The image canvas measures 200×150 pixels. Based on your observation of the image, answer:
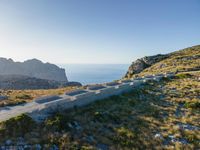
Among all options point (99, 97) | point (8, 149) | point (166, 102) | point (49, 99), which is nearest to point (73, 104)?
point (49, 99)

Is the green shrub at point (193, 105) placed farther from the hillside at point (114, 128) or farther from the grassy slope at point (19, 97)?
the grassy slope at point (19, 97)

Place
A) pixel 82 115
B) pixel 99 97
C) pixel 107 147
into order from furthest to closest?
pixel 99 97 → pixel 82 115 → pixel 107 147

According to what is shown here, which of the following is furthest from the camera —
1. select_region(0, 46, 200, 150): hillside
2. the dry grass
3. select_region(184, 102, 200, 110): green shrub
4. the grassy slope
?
select_region(184, 102, 200, 110): green shrub

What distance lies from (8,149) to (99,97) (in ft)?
49.8

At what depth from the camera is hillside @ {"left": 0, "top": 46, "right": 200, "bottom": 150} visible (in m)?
13.7

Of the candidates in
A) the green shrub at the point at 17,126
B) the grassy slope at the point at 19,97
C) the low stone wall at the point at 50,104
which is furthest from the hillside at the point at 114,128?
the grassy slope at the point at 19,97

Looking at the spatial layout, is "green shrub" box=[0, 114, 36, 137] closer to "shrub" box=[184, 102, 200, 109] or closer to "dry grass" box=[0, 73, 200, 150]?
"dry grass" box=[0, 73, 200, 150]

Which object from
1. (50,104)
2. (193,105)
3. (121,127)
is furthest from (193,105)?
(50,104)

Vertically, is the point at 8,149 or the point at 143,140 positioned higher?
the point at 8,149

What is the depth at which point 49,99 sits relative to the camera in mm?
23281

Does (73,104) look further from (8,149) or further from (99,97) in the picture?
(8,149)

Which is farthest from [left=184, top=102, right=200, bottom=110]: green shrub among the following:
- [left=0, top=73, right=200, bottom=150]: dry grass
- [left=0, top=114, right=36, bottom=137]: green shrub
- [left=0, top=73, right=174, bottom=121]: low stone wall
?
[left=0, top=114, right=36, bottom=137]: green shrub

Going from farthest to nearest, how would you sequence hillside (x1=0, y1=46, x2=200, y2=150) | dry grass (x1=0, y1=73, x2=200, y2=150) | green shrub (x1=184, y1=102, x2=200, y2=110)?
green shrub (x1=184, y1=102, x2=200, y2=110), dry grass (x1=0, y1=73, x2=200, y2=150), hillside (x1=0, y1=46, x2=200, y2=150)

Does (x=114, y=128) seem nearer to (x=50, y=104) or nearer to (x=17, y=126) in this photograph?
(x=50, y=104)
